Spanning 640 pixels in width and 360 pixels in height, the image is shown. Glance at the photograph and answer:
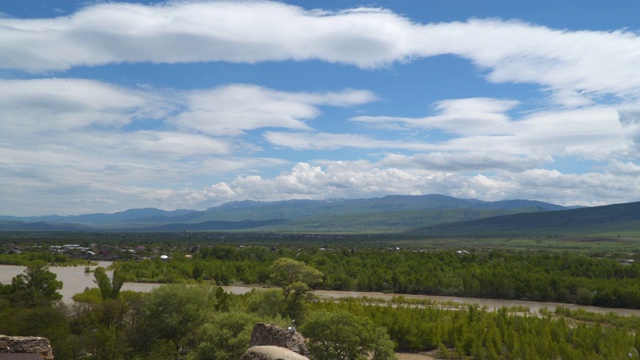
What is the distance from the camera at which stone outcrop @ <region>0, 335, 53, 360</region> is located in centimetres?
2202

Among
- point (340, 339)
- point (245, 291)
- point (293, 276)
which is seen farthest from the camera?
point (245, 291)

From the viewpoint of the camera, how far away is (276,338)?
2186cm

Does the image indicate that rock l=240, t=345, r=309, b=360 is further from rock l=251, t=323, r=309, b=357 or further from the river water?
the river water

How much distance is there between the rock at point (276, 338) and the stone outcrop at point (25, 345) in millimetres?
8692

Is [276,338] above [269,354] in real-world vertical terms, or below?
below

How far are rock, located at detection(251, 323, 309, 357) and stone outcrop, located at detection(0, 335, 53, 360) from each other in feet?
28.5

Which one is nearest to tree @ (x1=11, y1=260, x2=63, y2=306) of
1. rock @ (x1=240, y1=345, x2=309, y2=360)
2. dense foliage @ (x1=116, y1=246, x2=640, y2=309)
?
dense foliage @ (x1=116, y1=246, x2=640, y2=309)

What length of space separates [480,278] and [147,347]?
56.0 m

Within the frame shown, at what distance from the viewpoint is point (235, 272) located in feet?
312

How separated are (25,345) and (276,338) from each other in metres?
10.6

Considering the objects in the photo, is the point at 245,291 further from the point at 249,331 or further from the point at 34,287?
the point at 249,331

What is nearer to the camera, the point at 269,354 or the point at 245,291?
the point at 269,354

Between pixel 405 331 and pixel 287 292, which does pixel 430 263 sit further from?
pixel 287 292

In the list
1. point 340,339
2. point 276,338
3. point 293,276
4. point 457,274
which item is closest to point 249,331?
point 340,339
